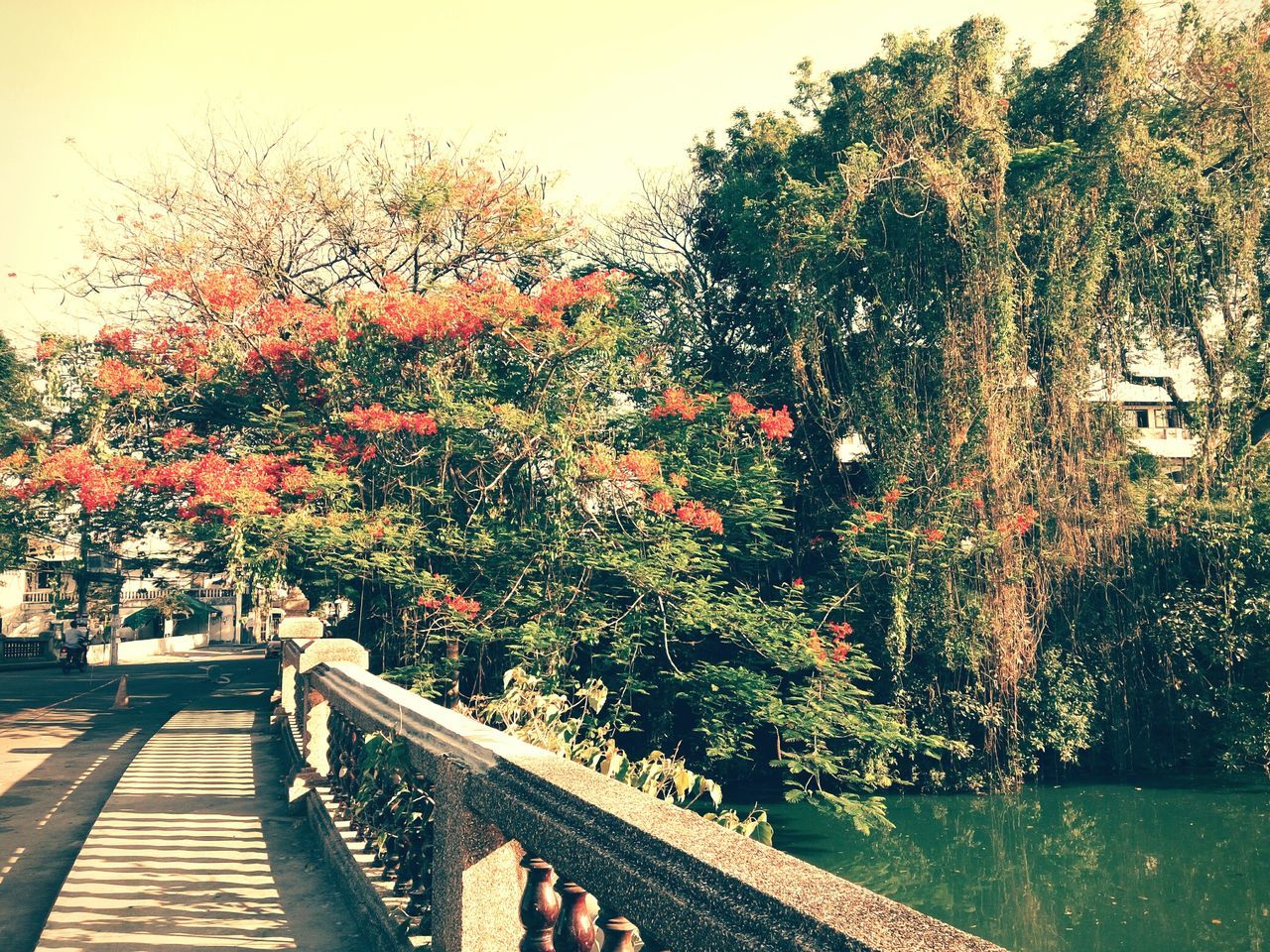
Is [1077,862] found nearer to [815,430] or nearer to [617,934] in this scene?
[815,430]

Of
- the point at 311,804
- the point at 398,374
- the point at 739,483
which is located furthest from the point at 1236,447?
the point at 311,804

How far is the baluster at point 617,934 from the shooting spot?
2.32 meters

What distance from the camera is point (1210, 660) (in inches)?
595

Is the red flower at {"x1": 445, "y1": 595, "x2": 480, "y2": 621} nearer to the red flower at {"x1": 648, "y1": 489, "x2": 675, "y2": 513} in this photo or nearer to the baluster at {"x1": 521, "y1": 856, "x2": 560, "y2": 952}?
the red flower at {"x1": 648, "y1": 489, "x2": 675, "y2": 513}

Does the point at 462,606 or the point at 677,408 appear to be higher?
the point at 677,408

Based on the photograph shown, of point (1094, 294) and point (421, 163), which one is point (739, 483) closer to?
point (1094, 294)

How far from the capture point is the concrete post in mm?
2869

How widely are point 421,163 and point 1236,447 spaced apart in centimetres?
1316

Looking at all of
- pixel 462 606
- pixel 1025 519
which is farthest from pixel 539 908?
pixel 1025 519

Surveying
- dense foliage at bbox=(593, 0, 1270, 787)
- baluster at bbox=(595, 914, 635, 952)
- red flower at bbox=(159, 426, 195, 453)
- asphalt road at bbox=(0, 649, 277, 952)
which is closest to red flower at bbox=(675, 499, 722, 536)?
dense foliage at bbox=(593, 0, 1270, 787)

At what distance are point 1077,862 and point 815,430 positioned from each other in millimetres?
6832

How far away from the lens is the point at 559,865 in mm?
2436

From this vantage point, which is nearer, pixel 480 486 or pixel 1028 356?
pixel 480 486

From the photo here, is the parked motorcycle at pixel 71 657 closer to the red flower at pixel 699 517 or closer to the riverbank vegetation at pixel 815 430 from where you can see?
the riverbank vegetation at pixel 815 430
